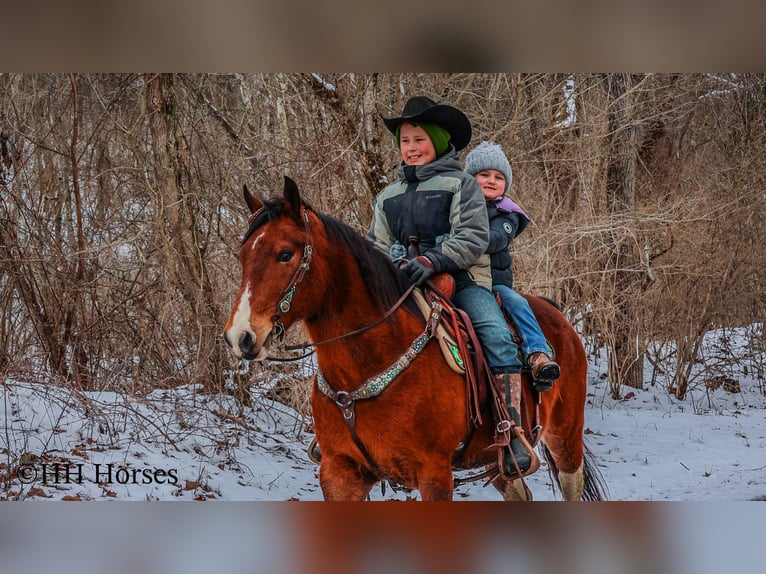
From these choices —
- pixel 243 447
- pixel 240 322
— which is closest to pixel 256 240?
pixel 240 322

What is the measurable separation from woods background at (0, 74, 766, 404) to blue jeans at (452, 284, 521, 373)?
1.13 meters

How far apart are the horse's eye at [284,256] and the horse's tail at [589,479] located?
89.3 inches

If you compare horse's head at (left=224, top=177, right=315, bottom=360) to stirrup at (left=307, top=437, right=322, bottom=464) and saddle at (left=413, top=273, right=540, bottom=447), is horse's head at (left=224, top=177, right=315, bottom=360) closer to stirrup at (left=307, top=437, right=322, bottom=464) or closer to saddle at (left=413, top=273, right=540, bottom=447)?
saddle at (left=413, top=273, right=540, bottom=447)

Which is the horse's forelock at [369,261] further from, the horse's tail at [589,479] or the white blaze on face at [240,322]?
the horse's tail at [589,479]

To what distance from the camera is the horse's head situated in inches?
130

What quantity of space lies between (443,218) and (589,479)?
2.04 meters

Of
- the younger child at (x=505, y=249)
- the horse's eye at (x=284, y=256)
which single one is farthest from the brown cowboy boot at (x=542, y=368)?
the horse's eye at (x=284, y=256)

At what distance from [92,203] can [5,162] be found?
614 mm

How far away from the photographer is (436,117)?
408cm

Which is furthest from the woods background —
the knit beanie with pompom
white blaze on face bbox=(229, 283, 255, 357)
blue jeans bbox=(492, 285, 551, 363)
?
white blaze on face bbox=(229, 283, 255, 357)

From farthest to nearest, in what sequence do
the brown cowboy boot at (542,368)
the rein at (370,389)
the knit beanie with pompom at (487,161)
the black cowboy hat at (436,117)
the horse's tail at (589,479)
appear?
1. the horse's tail at (589,479)
2. the knit beanie with pompom at (487,161)
3. the black cowboy hat at (436,117)
4. the brown cowboy boot at (542,368)
5. the rein at (370,389)

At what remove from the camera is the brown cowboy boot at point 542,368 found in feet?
12.7
